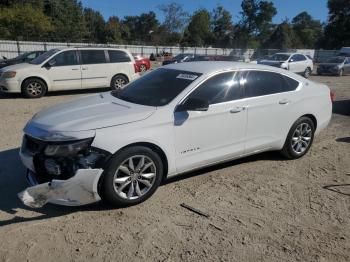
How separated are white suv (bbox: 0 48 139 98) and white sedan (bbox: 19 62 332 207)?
24.0 feet

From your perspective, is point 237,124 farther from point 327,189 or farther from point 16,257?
point 16,257

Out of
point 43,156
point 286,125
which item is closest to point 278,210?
point 286,125

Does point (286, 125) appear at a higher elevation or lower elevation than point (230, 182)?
higher

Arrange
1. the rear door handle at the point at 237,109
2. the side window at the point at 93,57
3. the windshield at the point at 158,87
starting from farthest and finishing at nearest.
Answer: the side window at the point at 93,57 → the rear door handle at the point at 237,109 → the windshield at the point at 158,87

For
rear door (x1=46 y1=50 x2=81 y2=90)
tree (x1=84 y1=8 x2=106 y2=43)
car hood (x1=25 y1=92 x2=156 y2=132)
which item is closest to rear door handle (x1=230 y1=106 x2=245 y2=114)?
car hood (x1=25 y1=92 x2=156 y2=132)

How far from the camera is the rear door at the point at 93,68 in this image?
12828mm

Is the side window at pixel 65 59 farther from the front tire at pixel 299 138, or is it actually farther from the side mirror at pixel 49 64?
the front tire at pixel 299 138

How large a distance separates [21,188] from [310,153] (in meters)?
4.65

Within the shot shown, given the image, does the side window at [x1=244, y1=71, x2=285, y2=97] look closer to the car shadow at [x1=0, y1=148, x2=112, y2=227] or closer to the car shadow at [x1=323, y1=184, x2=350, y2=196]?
the car shadow at [x1=323, y1=184, x2=350, y2=196]

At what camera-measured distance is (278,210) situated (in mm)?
4336

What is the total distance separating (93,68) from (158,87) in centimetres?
847

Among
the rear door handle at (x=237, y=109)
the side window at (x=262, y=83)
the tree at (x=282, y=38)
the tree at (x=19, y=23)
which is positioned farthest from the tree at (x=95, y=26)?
the rear door handle at (x=237, y=109)

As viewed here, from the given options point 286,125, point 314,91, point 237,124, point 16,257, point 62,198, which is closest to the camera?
point 16,257

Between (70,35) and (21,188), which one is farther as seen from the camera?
(70,35)
